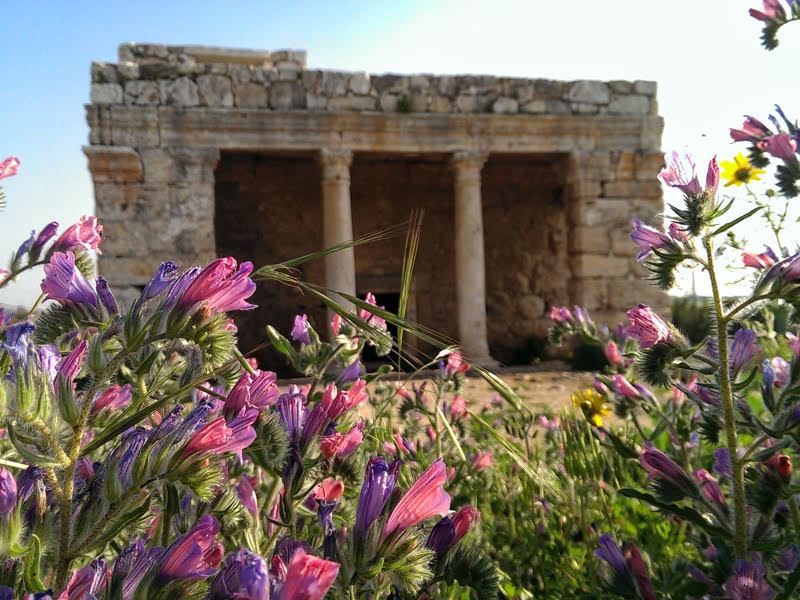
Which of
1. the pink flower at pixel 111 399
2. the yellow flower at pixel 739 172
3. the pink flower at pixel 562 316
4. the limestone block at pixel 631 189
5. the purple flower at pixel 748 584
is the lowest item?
the purple flower at pixel 748 584

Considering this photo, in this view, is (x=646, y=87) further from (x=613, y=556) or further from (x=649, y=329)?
(x=613, y=556)

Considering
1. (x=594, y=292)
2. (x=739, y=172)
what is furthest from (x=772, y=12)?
(x=594, y=292)

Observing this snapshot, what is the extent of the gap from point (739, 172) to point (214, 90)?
7.19 meters

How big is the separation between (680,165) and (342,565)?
1.05 metres

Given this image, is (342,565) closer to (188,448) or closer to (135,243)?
(188,448)

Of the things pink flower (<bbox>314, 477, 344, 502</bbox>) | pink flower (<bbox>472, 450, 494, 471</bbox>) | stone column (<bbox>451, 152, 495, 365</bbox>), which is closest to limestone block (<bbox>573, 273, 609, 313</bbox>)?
stone column (<bbox>451, 152, 495, 365</bbox>)

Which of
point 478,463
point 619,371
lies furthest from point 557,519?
point 619,371

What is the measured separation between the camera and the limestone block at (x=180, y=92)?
9.22 m

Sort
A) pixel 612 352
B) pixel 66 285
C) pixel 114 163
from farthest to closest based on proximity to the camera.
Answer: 1. pixel 114 163
2. pixel 612 352
3. pixel 66 285

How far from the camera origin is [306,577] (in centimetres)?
64

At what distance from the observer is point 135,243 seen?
8.98 meters

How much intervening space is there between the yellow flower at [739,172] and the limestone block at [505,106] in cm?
637

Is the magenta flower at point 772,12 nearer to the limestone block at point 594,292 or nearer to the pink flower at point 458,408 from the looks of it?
the pink flower at point 458,408

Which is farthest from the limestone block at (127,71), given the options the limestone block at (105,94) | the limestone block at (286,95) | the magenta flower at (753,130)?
the magenta flower at (753,130)
